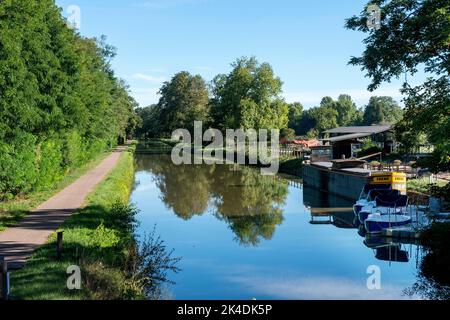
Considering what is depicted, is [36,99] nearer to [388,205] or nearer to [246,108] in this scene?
[388,205]

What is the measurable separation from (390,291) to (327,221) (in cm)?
1299

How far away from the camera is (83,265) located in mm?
12930

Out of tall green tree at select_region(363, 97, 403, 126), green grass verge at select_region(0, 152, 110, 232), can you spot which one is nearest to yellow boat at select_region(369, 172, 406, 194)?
green grass verge at select_region(0, 152, 110, 232)

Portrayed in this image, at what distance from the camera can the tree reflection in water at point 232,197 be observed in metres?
26.9

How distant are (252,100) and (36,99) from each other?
5701 centimetres

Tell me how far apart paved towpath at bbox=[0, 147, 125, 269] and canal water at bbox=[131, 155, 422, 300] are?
396 cm

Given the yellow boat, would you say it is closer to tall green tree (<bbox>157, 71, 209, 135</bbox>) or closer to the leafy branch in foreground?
the leafy branch in foreground

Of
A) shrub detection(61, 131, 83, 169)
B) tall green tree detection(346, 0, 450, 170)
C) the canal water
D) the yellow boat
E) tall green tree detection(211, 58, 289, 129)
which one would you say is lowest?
the canal water

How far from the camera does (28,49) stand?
2747cm

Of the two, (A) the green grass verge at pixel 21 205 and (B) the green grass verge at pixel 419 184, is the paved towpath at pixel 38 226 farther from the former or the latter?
(B) the green grass verge at pixel 419 184

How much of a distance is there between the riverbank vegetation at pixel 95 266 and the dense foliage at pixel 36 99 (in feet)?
16.7

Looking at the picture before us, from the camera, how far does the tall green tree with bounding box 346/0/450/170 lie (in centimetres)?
1456
